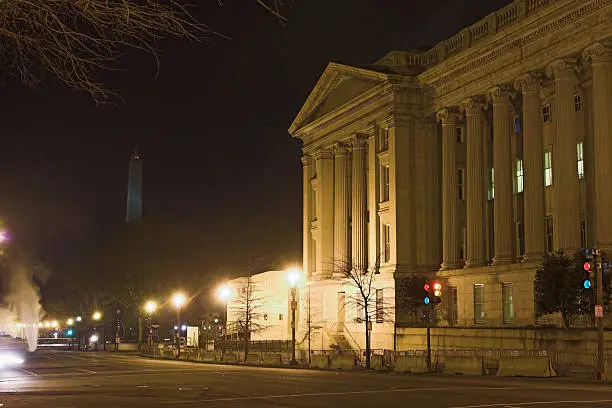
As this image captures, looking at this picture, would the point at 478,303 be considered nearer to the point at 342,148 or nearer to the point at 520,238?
the point at 520,238

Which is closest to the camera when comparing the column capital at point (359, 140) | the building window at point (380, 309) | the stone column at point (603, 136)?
the stone column at point (603, 136)

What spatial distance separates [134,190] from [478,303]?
9112cm

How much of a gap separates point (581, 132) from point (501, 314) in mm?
12999

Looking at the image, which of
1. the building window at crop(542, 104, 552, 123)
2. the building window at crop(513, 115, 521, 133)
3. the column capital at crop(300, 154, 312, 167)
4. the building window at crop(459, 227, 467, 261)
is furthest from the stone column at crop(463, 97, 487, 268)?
the column capital at crop(300, 154, 312, 167)

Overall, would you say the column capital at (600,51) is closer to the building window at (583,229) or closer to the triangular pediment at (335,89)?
the building window at (583,229)

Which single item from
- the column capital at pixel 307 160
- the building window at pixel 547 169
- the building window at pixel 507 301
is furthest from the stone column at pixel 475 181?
the column capital at pixel 307 160

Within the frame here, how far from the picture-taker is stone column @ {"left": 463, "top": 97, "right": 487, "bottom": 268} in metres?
62.2

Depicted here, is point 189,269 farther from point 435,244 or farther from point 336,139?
point 435,244

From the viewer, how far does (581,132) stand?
54.3m

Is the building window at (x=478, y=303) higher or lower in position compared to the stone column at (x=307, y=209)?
lower

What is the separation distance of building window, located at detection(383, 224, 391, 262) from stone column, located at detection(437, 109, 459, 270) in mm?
5110

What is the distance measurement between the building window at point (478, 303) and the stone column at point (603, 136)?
1300 cm

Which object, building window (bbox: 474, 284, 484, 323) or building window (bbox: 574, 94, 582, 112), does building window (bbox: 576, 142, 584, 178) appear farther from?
building window (bbox: 474, 284, 484, 323)

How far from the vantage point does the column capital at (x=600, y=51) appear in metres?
49.5
